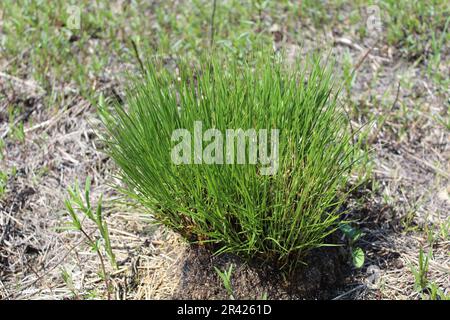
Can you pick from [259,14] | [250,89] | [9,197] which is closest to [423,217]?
[250,89]

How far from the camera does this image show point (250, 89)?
200 centimetres

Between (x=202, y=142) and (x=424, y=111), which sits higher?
(x=202, y=142)

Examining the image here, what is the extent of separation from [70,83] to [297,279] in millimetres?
1654

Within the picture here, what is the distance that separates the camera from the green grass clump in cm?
193

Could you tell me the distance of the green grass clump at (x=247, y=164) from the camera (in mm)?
1934

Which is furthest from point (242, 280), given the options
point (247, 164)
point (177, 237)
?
point (247, 164)

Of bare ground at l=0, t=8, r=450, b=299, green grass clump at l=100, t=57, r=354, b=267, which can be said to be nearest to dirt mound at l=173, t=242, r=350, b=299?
bare ground at l=0, t=8, r=450, b=299

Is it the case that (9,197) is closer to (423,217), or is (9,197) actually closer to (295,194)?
(295,194)

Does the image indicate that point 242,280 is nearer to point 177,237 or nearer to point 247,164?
point 177,237

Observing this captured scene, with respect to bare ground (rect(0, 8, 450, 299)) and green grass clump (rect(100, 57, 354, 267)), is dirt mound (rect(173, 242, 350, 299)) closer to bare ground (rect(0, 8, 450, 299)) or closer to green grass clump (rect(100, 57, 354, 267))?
bare ground (rect(0, 8, 450, 299))

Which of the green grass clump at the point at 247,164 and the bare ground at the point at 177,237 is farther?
the bare ground at the point at 177,237

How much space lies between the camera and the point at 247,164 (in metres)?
1.91

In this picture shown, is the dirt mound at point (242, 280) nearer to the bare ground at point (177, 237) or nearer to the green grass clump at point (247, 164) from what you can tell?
the bare ground at point (177, 237)

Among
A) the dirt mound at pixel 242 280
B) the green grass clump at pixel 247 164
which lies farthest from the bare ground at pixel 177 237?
the green grass clump at pixel 247 164
